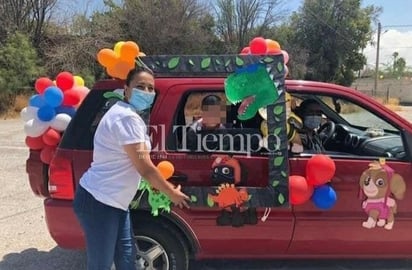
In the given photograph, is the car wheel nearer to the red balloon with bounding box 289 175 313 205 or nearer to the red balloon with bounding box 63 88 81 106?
the red balloon with bounding box 289 175 313 205

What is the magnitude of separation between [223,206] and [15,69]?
19144mm

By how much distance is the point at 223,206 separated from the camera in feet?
11.7

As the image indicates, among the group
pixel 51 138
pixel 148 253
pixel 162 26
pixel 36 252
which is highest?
pixel 162 26

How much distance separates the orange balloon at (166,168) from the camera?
3.44 m

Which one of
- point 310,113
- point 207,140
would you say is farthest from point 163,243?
point 310,113

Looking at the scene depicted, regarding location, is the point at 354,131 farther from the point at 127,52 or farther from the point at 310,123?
the point at 127,52

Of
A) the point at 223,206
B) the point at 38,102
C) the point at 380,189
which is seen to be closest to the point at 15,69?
the point at 38,102

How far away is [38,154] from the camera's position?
422 cm

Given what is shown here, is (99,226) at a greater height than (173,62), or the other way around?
(173,62)

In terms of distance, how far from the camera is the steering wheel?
4.49m

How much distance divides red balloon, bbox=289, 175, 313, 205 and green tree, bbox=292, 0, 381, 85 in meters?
41.9

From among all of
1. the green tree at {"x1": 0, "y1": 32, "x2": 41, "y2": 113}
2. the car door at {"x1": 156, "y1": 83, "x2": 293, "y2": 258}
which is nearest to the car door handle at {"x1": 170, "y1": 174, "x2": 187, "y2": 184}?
the car door at {"x1": 156, "y1": 83, "x2": 293, "y2": 258}

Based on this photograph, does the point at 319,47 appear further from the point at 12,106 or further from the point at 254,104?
the point at 254,104

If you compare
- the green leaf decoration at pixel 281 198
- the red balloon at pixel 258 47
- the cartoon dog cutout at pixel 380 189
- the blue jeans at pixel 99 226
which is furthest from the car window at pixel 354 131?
the blue jeans at pixel 99 226
